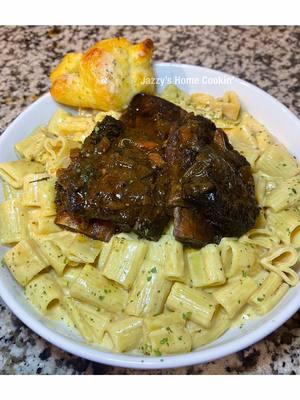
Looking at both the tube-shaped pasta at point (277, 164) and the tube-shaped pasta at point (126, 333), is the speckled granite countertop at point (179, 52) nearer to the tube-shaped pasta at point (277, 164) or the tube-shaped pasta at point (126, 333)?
the tube-shaped pasta at point (277, 164)

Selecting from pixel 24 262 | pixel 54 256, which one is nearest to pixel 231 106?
pixel 54 256

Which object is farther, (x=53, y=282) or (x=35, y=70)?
(x=35, y=70)

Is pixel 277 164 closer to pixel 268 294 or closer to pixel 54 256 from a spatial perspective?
pixel 268 294

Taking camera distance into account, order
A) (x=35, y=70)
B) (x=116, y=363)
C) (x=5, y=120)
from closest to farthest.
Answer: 1. (x=116, y=363)
2. (x=5, y=120)
3. (x=35, y=70)

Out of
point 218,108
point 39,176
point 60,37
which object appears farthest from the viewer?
point 60,37

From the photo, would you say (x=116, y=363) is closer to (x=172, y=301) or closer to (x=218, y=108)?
(x=172, y=301)

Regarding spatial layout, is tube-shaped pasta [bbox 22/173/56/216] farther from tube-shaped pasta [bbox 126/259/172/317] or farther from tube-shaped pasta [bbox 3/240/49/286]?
tube-shaped pasta [bbox 126/259/172/317]

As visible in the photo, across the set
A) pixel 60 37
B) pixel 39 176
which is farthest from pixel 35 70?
pixel 39 176
